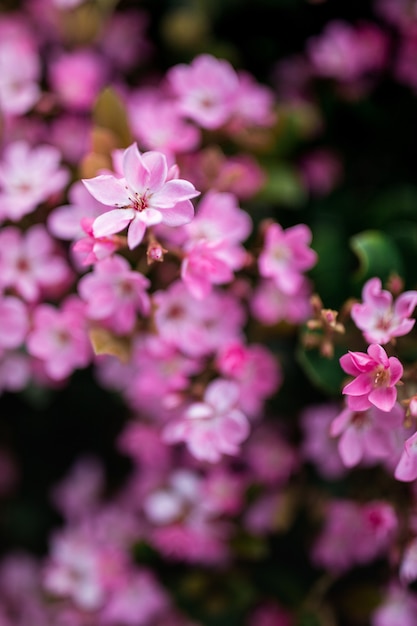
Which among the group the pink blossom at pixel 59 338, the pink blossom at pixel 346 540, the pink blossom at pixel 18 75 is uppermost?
the pink blossom at pixel 18 75

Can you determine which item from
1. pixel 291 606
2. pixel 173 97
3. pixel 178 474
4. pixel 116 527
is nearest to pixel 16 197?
pixel 173 97

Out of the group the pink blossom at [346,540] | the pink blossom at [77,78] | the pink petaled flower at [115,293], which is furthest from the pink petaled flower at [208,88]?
the pink blossom at [346,540]

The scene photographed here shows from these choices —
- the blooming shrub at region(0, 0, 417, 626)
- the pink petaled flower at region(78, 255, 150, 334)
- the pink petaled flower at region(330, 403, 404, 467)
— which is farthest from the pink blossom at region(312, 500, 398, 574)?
the pink petaled flower at region(78, 255, 150, 334)

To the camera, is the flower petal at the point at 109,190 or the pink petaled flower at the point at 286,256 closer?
the flower petal at the point at 109,190

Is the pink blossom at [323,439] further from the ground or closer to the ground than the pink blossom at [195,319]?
closer to the ground

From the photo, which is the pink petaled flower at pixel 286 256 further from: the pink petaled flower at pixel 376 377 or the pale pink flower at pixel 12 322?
the pale pink flower at pixel 12 322

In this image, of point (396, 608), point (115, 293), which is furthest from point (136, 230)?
point (396, 608)

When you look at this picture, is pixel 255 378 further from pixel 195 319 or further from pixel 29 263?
pixel 29 263

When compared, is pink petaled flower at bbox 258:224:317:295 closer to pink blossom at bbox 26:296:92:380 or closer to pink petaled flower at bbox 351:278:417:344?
pink petaled flower at bbox 351:278:417:344
